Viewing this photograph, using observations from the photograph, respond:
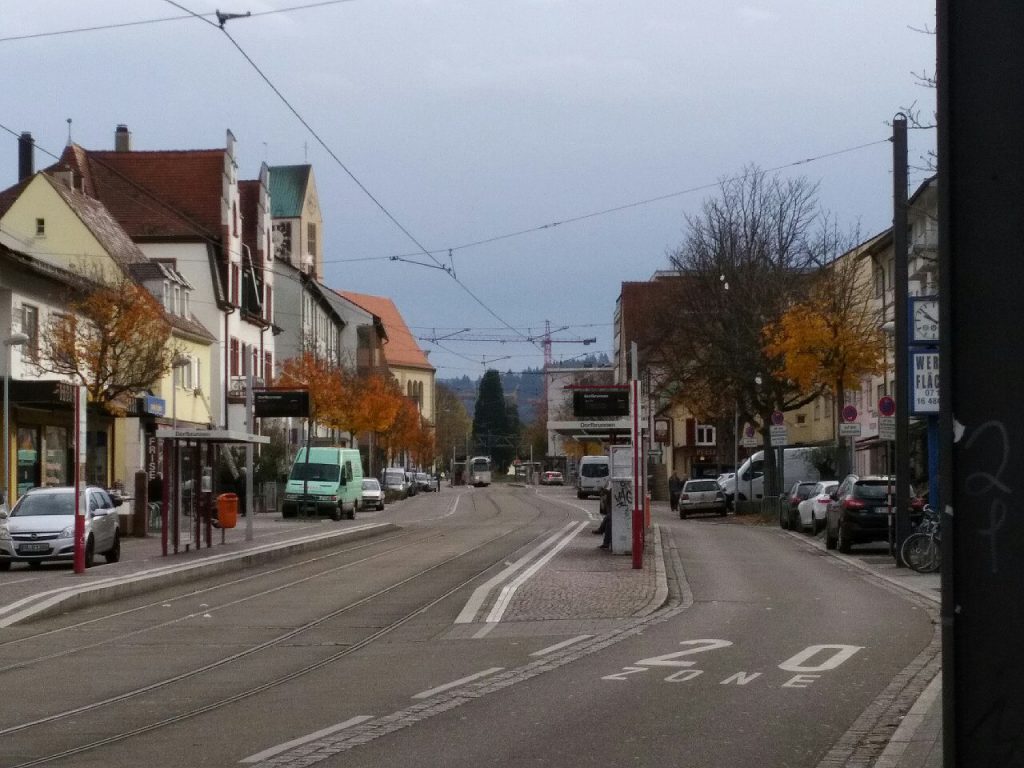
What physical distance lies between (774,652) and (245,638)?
5735 mm

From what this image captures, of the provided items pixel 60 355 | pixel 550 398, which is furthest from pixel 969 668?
pixel 550 398

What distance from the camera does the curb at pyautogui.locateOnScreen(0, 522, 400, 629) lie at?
2022 cm

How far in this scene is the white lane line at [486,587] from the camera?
19.0 m

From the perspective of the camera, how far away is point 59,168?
62281 mm

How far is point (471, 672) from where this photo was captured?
1317 cm

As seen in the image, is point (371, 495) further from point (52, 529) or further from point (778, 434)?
point (52, 529)

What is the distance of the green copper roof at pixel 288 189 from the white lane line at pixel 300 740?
92876mm

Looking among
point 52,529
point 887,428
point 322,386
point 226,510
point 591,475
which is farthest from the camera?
point 591,475

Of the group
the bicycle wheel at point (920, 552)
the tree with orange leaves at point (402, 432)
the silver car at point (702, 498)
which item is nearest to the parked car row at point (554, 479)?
the tree with orange leaves at point (402, 432)

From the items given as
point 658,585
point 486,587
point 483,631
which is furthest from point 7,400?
point 483,631

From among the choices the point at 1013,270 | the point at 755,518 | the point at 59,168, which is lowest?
the point at 755,518

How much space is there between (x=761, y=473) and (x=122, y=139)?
33.5 meters

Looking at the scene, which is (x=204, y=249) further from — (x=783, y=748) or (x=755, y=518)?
(x=783, y=748)

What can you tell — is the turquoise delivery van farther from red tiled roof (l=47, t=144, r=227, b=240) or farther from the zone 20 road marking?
the zone 20 road marking
